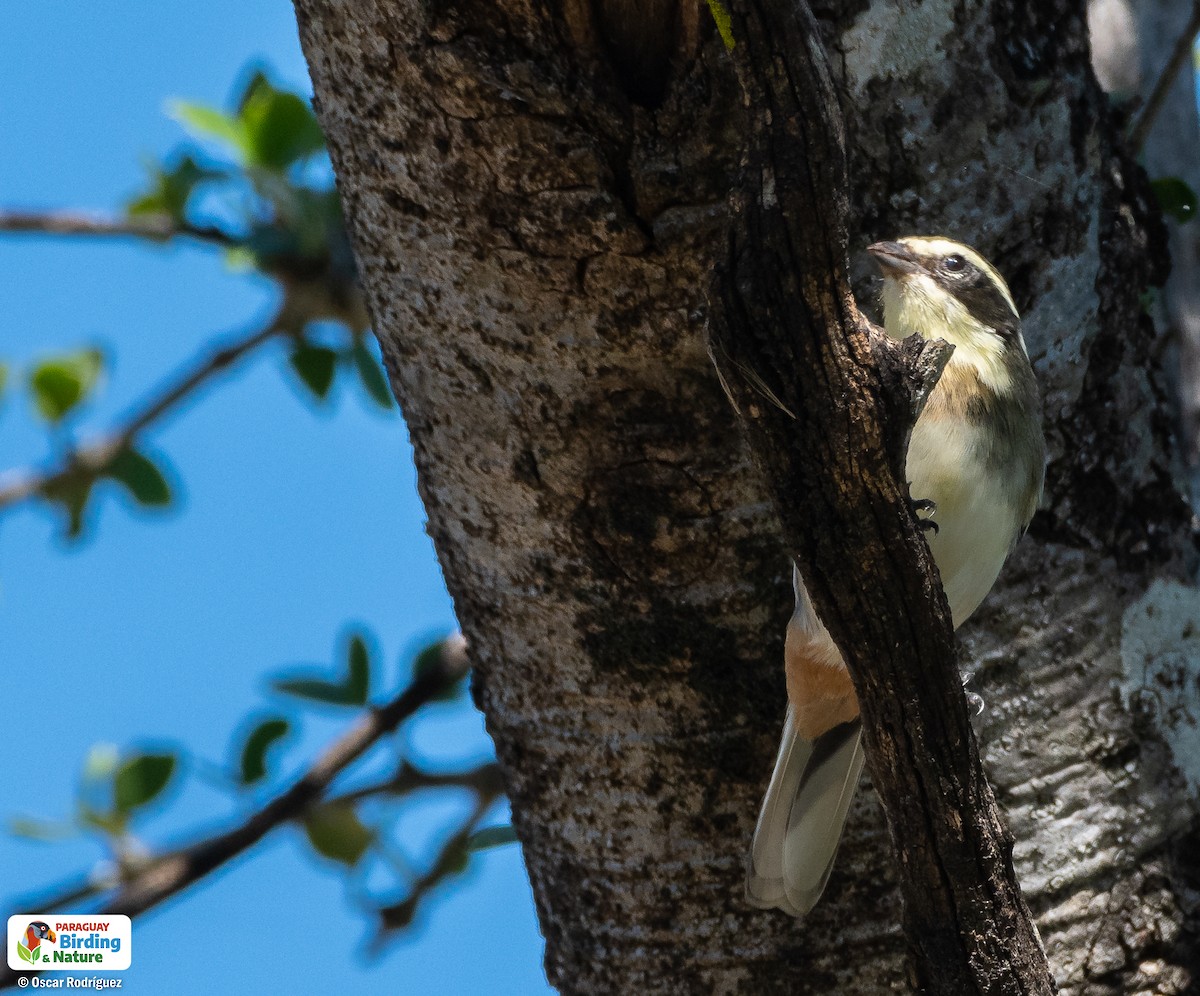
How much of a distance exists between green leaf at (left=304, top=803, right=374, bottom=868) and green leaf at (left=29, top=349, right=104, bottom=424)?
115cm

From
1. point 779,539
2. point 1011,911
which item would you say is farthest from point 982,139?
point 1011,911

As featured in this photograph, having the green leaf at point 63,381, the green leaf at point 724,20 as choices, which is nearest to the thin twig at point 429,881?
the green leaf at point 63,381

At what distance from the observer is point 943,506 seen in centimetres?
209

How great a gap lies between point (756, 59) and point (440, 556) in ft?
3.73

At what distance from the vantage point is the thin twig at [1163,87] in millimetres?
2541

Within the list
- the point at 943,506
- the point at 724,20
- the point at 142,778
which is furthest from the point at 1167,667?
the point at 142,778

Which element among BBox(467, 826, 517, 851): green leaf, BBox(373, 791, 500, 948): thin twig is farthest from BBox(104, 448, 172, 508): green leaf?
BBox(467, 826, 517, 851): green leaf

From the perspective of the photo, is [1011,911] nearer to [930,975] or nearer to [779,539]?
[930,975]

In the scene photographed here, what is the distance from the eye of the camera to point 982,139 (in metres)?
2.02

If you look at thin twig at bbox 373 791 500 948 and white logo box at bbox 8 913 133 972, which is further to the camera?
thin twig at bbox 373 791 500 948

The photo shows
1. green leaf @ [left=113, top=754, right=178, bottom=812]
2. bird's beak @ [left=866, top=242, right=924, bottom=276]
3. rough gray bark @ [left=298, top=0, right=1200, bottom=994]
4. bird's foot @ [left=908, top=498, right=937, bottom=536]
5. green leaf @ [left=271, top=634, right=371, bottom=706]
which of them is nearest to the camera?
bird's foot @ [left=908, top=498, right=937, bottom=536]

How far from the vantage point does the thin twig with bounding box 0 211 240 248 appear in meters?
3.07

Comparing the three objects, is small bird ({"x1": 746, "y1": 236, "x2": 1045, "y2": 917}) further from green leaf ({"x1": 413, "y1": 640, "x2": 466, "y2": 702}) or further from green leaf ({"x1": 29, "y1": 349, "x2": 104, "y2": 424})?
green leaf ({"x1": 29, "y1": 349, "x2": 104, "y2": 424})

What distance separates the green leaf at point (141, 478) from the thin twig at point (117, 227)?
0.51m
